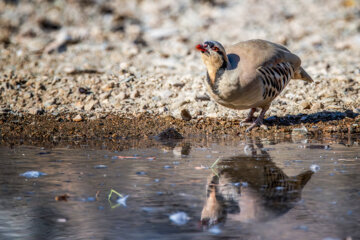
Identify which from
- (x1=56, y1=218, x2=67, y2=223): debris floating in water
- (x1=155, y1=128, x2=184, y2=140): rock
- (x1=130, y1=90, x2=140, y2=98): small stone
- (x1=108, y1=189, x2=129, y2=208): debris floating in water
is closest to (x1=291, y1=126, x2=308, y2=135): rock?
(x1=155, y1=128, x2=184, y2=140): rock

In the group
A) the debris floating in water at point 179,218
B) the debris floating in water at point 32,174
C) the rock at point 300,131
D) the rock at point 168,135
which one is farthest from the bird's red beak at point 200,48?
the debris floating in water at point 179,218

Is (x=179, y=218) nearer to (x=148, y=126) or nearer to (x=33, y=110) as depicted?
(x=148, y=126)

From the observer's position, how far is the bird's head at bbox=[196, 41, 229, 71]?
7088 millimetres

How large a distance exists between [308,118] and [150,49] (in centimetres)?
413

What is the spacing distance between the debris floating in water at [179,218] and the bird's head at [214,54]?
3.52 meters

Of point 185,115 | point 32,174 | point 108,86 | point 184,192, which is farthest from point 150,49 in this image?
point 184,192

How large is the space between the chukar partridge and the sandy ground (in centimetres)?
88

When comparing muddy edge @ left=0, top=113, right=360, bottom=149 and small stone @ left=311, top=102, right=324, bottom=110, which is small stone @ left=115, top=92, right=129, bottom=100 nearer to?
muddy edge @ left=0, top=113, right=360, bottom=149

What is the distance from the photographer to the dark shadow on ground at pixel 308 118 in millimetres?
8109

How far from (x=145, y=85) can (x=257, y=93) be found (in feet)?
8.30

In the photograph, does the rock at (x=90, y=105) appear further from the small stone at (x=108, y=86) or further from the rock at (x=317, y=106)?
the rock at (x=317, y=106)

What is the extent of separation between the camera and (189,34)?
12719 millimetres

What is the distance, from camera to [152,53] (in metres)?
11.2

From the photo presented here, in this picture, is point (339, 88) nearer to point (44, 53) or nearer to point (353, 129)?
point (353, 129)
